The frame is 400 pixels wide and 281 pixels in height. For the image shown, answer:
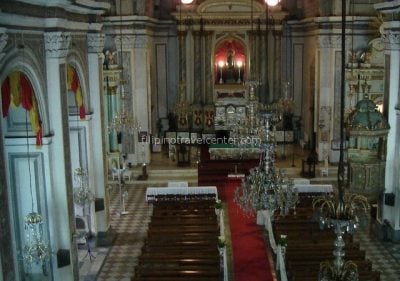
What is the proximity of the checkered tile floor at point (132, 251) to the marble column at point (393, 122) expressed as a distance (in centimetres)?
82

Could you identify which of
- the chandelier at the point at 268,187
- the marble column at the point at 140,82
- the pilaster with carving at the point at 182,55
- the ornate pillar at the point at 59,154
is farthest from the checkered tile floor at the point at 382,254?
the pilaster with carving at the point at 182,55

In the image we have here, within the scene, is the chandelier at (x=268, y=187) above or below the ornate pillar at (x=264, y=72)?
below

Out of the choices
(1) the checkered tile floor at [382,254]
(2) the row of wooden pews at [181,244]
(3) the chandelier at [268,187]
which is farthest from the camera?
(1) the checkered tile floor at [382,254]

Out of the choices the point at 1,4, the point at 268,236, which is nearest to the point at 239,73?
the point at 268,236

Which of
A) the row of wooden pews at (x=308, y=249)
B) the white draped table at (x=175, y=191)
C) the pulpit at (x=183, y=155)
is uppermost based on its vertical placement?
the pulpit at (x=183, y=155)

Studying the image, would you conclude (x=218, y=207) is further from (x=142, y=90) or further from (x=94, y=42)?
(x=142, y=90)

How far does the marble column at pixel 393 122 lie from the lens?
48.5 feet

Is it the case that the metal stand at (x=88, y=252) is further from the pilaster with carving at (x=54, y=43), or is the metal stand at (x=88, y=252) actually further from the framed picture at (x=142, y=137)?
the framed picture at (x=142, y=137)

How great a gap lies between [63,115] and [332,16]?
13.1m

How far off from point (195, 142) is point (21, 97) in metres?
14.8

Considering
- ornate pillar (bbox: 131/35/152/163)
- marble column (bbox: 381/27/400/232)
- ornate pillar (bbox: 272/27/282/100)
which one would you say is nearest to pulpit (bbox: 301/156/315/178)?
ornate pillar (bbox: 272/27/282/100)

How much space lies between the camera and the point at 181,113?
24.7 m

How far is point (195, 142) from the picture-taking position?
2455 cm

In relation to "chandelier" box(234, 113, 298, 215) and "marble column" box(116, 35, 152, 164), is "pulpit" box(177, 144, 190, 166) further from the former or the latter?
"chandelier" box(234, 113, 298, 215)
